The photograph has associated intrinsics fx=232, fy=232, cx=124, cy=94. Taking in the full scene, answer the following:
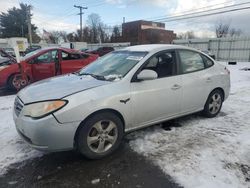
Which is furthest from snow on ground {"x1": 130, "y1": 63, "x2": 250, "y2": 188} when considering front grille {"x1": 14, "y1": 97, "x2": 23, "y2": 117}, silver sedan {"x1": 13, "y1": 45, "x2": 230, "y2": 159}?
front grille {"x1": 14, "y1": 97, "x2": 23, "y2": 117}

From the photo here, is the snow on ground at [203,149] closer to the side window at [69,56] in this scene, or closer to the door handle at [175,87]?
the door handle at [175,87]

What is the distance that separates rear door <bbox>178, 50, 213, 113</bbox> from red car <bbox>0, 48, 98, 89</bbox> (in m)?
5.06

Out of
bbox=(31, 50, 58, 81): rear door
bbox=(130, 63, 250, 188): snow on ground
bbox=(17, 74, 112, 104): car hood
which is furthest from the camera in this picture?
bbox=(31, 50, 58, 81): rear door

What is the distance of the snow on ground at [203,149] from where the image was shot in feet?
9.34

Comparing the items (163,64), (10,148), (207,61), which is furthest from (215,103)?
(10,148)

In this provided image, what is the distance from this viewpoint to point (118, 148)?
3639 millimetres

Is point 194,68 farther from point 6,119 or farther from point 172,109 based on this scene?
point 6,119

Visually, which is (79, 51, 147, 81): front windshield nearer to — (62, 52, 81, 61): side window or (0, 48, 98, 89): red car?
(0, 48, 98, 89): red car

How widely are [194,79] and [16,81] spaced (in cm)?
599

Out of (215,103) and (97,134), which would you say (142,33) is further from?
(97,134)

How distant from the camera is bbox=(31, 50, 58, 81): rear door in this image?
25.8 ft

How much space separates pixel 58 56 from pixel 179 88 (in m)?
5.42

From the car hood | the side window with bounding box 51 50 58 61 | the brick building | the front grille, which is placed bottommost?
the front grille

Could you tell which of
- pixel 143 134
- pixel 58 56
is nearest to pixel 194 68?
pixel 143 134
